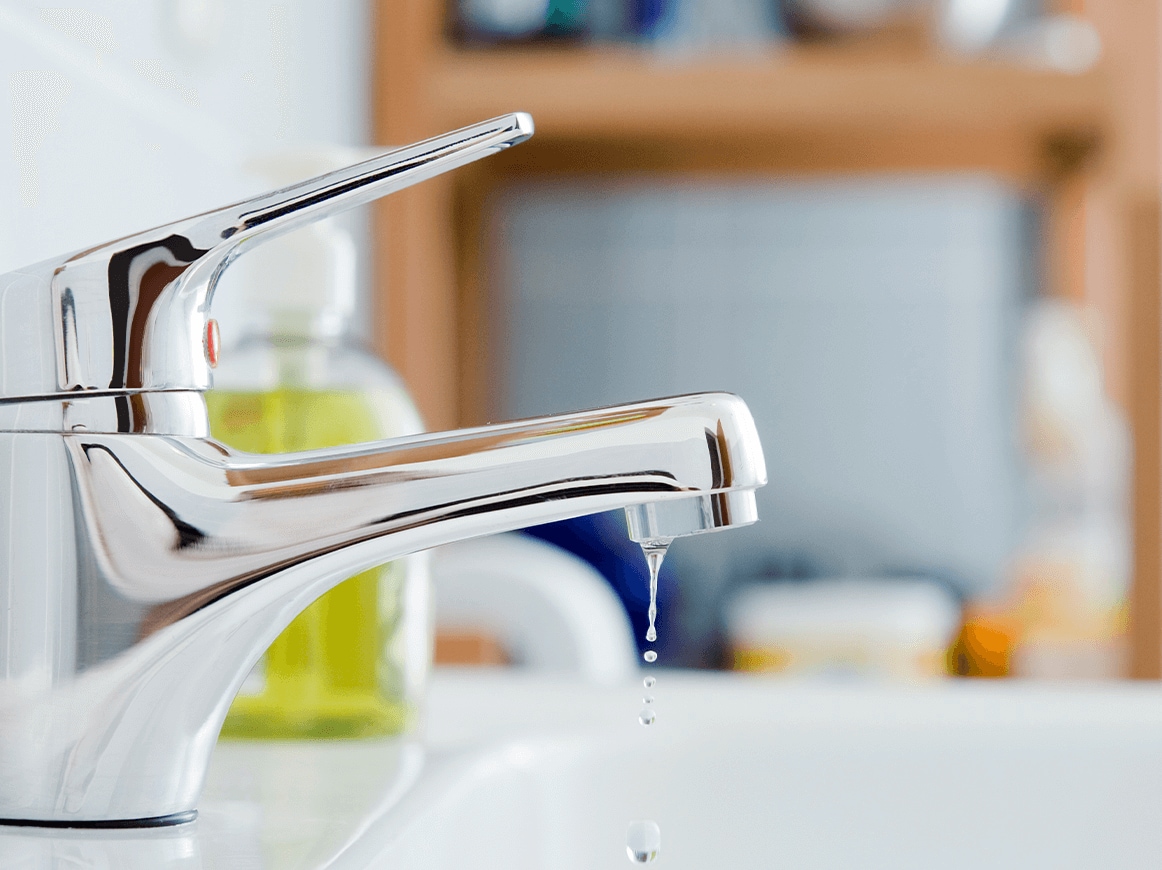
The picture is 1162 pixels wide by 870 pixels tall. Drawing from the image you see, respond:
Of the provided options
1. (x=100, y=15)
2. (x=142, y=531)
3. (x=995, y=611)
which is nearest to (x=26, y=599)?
(x=142, y=531)

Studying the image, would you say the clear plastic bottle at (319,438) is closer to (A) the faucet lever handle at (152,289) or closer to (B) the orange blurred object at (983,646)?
(A) the faucet lever handle at (152,289)

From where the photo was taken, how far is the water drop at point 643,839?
0.98ft

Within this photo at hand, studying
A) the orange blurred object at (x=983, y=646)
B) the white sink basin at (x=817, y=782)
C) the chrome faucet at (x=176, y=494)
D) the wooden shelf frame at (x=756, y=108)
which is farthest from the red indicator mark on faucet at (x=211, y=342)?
the orange blurred object at (x=983, y=646)

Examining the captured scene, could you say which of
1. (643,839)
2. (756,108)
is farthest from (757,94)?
(643,839)

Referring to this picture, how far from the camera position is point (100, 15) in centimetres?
31

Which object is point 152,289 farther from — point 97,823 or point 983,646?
point 983,646

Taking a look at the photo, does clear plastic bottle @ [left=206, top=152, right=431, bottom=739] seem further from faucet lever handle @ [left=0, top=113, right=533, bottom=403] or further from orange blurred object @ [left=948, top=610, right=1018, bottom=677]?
orange blurred object @ [left=948, top=610, right=1018, bottom=677]

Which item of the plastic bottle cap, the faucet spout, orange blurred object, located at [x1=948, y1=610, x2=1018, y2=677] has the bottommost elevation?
orange blurred object, located at [x1=948, y1=610, x2=1018, y2=677]

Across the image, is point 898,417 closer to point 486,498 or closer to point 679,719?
point 679,719

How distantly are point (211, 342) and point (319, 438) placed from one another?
9cm

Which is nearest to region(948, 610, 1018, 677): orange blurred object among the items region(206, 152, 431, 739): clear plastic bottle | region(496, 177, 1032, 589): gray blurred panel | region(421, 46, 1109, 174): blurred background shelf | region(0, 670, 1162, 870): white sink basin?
region(496, 177, 1032, 589): gray blurred panel

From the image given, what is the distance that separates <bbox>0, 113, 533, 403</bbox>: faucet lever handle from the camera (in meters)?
0.19

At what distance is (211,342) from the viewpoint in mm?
211

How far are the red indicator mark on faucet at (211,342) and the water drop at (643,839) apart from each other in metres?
0.15
